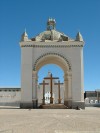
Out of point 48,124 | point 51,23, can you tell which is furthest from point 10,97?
point 48,124

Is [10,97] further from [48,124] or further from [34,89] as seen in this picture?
[48,124]

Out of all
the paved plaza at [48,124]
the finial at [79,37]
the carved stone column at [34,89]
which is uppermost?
A: the finial at [79,37]

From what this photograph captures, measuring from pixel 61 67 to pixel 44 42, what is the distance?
4231mm

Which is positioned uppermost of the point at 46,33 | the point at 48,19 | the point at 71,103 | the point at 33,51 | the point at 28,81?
the point at 48,19

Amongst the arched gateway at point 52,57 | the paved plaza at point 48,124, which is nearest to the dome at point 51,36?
the arched gateway at point 52,57

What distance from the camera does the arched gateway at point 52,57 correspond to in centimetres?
2644

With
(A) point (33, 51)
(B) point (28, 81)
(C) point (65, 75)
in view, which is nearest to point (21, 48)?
(A) point (33, 51)

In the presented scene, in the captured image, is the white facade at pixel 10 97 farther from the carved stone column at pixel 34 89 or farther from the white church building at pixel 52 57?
the carved stone column at pixel 34 89

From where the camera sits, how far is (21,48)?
27.0 m

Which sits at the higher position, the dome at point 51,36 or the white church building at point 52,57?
the dome at point 51,36

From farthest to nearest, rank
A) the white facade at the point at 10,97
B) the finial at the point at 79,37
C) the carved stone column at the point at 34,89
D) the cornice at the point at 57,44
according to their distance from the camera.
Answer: the white facade at the point at 10,97, the finial at the point at 79,37, the cornice at the point at 57,44, the carved stone column at the point at 34,89

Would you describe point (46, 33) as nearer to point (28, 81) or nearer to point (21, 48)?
point (21, 48)

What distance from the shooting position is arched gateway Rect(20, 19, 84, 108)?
86.7 ft

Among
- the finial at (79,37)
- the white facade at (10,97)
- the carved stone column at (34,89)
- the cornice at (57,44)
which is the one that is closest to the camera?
the carved stone column at (34,89)
